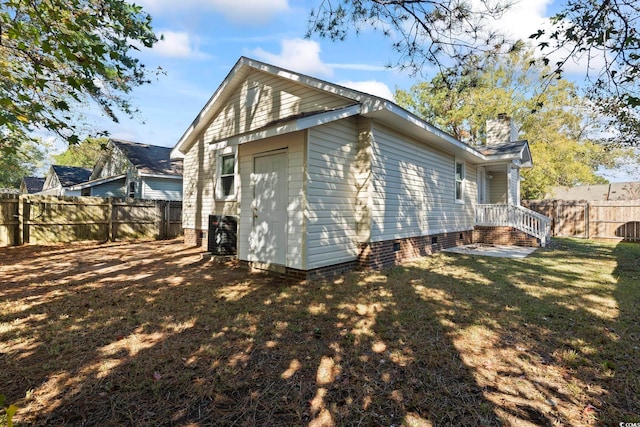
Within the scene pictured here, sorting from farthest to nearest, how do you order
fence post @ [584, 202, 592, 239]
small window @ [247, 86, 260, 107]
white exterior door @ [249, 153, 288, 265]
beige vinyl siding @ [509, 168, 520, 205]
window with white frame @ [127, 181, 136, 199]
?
window with white frame @ [127, 181, 136, 199], fence post @ [584, 202, 592, 239], beige vinyl siding @ [509, 168, 520, 205], small window @ [247, 86, 260, 107], white exterior door @ [249, 153, 288, 265]

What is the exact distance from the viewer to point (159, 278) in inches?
258

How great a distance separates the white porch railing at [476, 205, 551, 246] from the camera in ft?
39.6

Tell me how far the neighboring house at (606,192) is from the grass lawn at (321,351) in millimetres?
31798

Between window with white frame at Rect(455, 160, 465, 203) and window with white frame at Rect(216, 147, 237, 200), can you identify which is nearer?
window with white frame at Rect(216, 147, 237, 200)

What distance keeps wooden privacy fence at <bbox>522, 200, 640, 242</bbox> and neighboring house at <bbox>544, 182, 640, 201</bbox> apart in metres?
15.1

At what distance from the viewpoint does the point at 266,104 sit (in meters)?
8.48

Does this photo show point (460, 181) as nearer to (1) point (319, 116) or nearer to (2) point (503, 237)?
(2) point (503, 237)

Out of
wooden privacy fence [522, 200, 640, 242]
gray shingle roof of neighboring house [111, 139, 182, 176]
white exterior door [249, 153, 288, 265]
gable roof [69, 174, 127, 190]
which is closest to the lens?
white exterior door [249, 153, 288, 265]

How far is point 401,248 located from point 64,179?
26546 mm

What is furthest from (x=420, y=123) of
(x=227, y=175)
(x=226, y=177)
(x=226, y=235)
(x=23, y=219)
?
(x=23, y=219)

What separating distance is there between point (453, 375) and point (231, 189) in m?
7.44

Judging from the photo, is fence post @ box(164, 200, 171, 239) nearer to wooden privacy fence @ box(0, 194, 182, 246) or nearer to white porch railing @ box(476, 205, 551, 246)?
wooden privacy fence @ box(0, 194, 182, 246)

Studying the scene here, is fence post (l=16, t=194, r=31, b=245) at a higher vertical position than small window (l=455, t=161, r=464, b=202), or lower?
lower

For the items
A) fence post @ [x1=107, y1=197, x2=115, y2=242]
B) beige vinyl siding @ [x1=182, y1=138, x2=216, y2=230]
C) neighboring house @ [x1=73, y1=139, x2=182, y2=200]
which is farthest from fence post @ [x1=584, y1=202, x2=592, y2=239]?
fence post @ [x1=107, y1=197, x2=115, y2=242]
